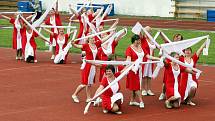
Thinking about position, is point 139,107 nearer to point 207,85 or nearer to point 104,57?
point 104,57

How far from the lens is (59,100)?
1625 cm

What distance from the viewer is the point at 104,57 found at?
1625 centimetres

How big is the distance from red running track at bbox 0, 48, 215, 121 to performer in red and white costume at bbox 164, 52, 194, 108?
0.20 meters

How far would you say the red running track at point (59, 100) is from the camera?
14219mm

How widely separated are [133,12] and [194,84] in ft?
112

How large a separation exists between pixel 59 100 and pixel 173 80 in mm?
2812

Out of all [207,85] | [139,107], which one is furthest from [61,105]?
[207,85]

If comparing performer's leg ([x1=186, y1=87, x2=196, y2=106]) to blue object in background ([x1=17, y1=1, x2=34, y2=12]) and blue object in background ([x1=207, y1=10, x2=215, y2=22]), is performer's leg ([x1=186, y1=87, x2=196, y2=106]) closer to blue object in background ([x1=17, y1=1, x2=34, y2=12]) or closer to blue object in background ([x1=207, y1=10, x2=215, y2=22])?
blue object in background ([x1=207, y1=10, x2=215, y2=22])

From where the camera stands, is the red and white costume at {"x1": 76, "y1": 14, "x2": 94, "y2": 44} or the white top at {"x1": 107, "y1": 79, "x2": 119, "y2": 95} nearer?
the white top at {"x1": 107, "y1": 79, "x2": 119, "y2": 95}

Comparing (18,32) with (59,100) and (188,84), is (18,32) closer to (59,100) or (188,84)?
(59,100)

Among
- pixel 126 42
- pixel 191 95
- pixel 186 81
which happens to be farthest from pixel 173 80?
pixel 126 42

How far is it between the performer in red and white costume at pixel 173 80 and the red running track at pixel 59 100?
8.0 inches

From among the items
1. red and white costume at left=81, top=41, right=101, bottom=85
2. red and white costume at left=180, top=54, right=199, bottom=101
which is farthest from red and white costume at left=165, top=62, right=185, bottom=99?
red and white costume at left=81, top=41, right=101, bottom=85

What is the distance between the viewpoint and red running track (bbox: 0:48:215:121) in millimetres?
14219
